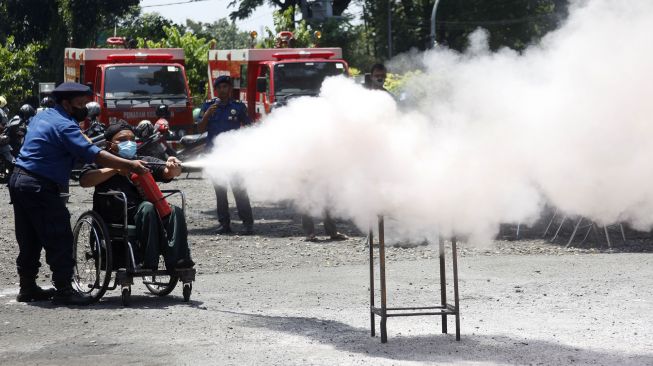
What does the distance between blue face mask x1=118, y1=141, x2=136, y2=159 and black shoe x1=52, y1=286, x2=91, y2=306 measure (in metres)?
1.30

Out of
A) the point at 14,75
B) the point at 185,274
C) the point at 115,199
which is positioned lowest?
the point at 185,274

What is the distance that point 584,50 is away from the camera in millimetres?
9242

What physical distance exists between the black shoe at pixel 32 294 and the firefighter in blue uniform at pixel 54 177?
5 cm

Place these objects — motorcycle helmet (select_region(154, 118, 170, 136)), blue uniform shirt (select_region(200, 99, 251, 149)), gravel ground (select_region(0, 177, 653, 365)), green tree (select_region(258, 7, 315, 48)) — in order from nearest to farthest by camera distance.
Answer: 1. gravel ground (select_region(0, 177, 653, 365))
2. blue uniform shirt (select_region(200, 99, 251, 149))
3. motorcycle helmet (select_region(154, 118, 170, 136))
4. green tree (select_region(258, 7, 315, 48))

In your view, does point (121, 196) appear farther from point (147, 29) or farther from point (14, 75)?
point (147, 29)

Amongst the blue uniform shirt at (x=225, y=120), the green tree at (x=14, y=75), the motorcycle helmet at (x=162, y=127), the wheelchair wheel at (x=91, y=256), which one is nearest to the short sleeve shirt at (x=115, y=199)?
the wheelchair wheel at (x=91, y=256)

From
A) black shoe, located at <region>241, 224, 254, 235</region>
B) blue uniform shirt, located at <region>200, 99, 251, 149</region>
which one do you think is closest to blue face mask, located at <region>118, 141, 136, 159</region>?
blue uniform shirt, located at <region>200, 99, 251, 149</region>

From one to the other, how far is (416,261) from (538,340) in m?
4.38

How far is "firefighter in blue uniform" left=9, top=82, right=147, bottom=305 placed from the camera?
9766 millimetres

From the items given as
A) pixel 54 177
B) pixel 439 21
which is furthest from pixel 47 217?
pixel 439 21

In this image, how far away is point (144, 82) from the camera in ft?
83.7

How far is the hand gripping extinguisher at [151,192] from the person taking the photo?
10.1m

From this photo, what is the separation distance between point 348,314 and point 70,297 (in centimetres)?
254

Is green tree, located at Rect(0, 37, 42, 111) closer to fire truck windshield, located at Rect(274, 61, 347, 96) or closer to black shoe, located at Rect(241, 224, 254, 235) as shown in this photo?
fire truck windshield, located at Rect(274, 61, 347, 96)
